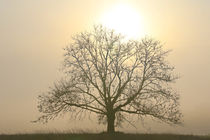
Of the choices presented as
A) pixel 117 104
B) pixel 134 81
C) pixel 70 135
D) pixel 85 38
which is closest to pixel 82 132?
pixel 70 135

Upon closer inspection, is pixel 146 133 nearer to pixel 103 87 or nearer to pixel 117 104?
pixel 117 104

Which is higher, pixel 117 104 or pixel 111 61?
pixel 111 61

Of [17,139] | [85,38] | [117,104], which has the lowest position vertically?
[17,139]

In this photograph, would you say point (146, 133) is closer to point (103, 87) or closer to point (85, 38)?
point (103, 87)

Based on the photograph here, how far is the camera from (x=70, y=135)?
85.2 ft

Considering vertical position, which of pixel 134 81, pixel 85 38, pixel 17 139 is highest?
pixel 85 38

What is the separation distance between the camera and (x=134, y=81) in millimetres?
29438

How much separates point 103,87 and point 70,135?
5.70m

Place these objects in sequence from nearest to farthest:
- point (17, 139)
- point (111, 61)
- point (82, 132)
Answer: point (17, 139)
point (82, 132)
point (111, 61)

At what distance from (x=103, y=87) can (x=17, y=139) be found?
870 centimetres

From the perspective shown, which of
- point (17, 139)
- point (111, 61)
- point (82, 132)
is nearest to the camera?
point (17, 139)

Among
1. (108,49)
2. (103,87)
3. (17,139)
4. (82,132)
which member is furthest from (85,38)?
(17,139)

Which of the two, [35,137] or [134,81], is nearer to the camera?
[35,137]

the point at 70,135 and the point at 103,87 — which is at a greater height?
the point at 103,87
